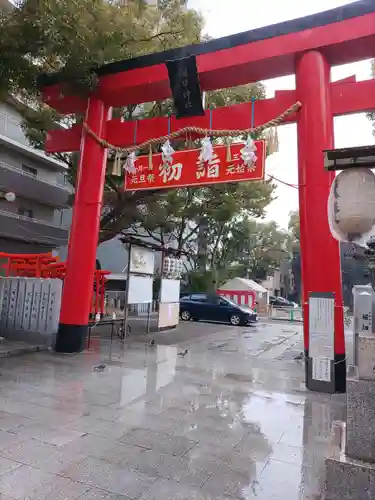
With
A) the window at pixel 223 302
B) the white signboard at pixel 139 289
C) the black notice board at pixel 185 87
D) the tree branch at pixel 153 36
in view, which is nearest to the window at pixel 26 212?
the window at pixel 223 302

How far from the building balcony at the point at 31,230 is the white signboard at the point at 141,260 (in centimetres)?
1323

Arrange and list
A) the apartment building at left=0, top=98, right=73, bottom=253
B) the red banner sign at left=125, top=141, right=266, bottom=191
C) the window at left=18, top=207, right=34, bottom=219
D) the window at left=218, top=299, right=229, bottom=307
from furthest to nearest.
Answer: the window at left=18, top=207, right=34, bottom=219
the apartment building at left=0, top=98, right=73, bottom=253
the window at left=218, top=299, right=229, bottom=307
the red banner sign at left=125, top=141, right=266, bottom=191

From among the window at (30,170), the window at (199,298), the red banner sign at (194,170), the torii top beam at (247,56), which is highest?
the window at (30,170)

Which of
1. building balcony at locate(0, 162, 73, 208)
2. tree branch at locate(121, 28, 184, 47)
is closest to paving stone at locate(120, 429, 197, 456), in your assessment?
tree branch at locate(121, 28, 184, 47)

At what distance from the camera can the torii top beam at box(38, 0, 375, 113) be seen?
6723 mm

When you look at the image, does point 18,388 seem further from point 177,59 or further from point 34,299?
point 177,59

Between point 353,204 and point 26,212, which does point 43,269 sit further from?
point 26,212

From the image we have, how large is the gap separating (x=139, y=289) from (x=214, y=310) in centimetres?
814

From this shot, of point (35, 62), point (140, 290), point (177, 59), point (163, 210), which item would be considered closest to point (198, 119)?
point (177, 59)

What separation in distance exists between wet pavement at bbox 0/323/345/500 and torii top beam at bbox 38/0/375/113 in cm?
615

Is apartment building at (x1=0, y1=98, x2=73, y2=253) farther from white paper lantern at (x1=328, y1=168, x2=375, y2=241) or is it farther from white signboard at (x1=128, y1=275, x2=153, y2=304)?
white paper lantern at (x1=328, y1=168, x2=375, y2=241)

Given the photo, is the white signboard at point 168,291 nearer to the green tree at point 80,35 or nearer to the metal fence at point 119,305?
the metal fence at point 119,305

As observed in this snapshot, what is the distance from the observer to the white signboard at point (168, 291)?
43.8ft

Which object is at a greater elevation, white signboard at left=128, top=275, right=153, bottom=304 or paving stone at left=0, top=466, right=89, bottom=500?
white signboard at left=128, top=275, right=153, bottom=304
